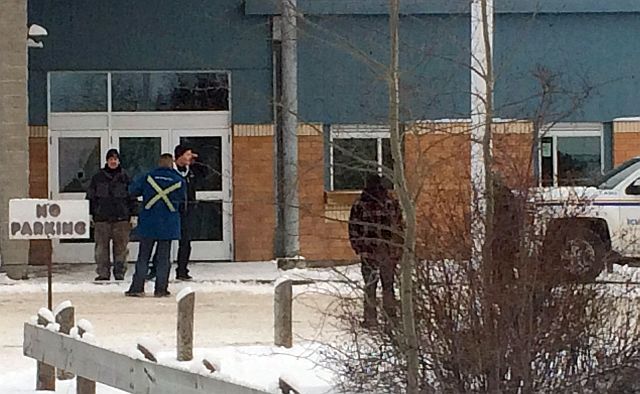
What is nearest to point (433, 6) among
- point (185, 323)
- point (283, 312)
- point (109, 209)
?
point (109, 209)

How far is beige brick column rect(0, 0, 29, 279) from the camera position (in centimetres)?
1897

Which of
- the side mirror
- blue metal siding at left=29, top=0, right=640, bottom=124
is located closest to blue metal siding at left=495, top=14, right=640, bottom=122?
blue metal siding at left=29, top=0, right=640, bottom=124

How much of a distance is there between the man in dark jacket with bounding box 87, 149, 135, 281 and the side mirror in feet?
23.9

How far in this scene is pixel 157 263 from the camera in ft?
55.5

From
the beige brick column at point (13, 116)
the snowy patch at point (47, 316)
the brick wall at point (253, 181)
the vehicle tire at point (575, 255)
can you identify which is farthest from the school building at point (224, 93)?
the vehicle tire at point (575, 255)

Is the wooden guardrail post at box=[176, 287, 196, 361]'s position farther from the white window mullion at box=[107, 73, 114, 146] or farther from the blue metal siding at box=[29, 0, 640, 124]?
the white window mullion at box=[107, 73, 114, 146]

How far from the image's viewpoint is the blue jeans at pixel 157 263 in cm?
1672

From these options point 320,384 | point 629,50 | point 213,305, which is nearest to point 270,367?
point 320,384

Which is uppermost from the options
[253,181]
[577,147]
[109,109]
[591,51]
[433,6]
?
[433,6]

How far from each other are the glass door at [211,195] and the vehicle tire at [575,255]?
49.7 feet

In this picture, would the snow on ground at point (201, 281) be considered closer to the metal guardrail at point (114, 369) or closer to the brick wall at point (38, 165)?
the brick wall at point (38, 165)

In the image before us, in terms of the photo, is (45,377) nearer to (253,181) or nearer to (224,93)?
(253,181)

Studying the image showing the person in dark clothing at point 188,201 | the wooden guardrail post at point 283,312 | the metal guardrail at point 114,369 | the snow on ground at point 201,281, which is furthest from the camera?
the person in dark clothing at point 188,201

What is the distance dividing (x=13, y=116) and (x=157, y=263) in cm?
392
